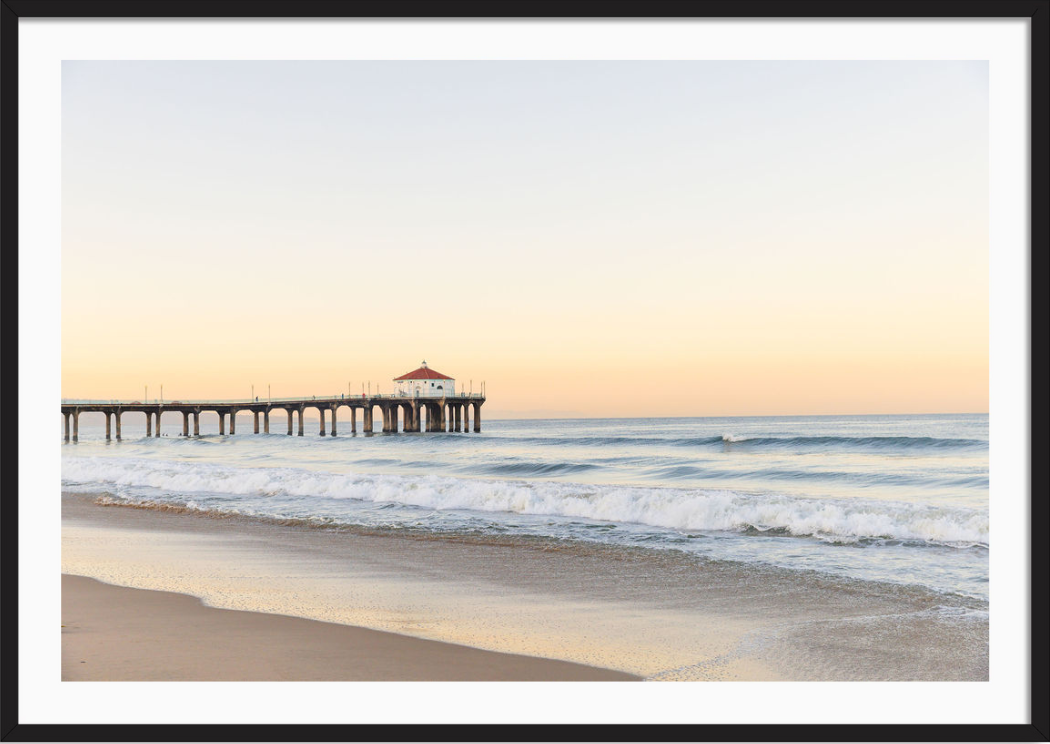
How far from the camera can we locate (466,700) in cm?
311

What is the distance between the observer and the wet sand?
4574 mm

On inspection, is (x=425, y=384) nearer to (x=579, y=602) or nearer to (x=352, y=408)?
(x=352, y=408)

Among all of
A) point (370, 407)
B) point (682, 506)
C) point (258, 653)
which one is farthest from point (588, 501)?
point (370, 407)

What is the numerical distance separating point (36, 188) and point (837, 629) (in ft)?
17.0

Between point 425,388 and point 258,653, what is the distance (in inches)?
2111

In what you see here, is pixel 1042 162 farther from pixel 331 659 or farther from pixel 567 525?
pixel 567 525

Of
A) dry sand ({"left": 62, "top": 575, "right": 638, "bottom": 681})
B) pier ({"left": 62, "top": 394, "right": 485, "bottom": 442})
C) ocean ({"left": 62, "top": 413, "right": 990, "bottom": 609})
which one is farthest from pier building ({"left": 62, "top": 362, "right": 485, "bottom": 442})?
dry sand ({"left": 62, "top": 575, "right": 638, "bottom": 681})

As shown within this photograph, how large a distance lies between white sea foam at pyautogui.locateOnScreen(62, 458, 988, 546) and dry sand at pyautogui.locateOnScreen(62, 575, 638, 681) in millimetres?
6054

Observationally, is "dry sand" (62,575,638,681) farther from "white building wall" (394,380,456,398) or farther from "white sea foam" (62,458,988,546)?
"white building wall" (394,380,456,398)

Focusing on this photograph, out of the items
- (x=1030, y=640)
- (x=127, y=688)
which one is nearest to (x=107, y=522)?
(x=127, y=688)

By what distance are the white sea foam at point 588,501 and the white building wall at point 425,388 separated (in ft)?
128

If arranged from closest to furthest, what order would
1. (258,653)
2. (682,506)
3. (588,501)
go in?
(258,653), (682,506), (588,501)

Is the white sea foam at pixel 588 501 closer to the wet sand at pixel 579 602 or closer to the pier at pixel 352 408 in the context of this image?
the wet sand at pixel 579 602

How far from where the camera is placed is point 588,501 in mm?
12016
